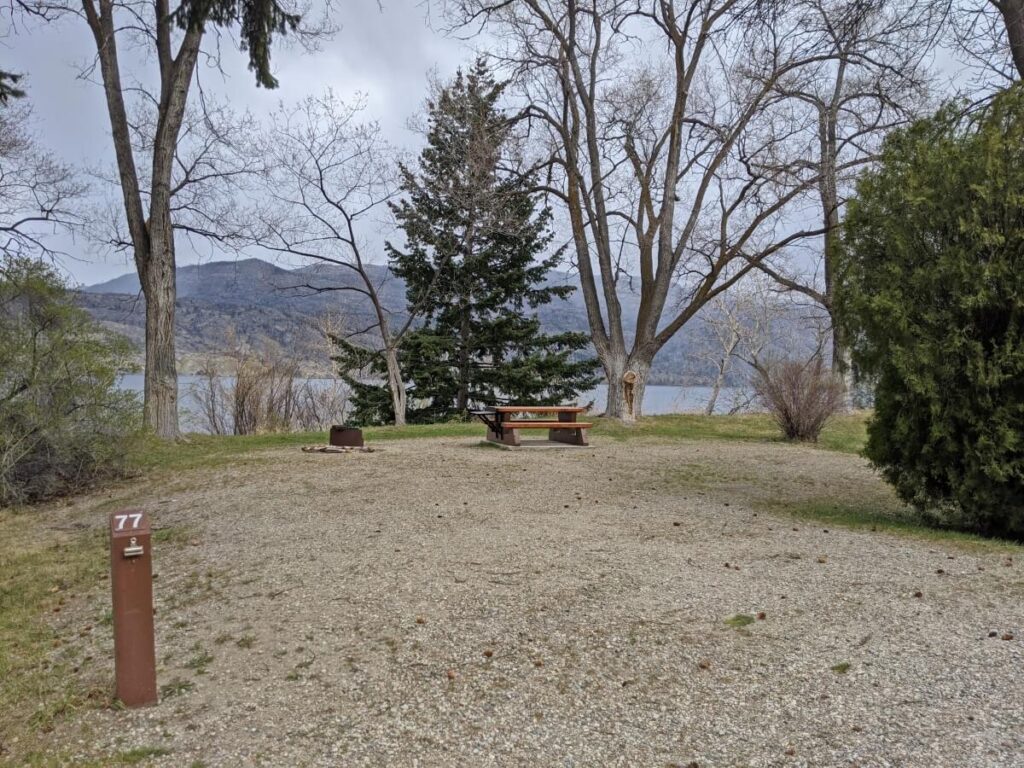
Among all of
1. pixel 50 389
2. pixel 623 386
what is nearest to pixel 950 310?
pixel 50 389

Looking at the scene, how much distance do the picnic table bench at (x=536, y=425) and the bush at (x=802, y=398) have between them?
4.28 meters

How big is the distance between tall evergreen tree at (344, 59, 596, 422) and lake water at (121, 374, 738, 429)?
5.33ft

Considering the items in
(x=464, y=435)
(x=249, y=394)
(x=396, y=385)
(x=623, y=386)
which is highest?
(x=396, y=385)

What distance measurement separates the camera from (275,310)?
103 ft

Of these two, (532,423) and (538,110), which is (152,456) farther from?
(538,110)

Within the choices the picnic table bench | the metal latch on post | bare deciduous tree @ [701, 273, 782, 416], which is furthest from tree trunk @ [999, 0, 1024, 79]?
bare deciduous tree @ [701, 273, 782, 416]

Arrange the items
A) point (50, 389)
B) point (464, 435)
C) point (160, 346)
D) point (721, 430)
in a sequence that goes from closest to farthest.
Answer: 1. point (50, 389)
2. point (160, 346)
3. point (464, 435)
4. point (721, 430)

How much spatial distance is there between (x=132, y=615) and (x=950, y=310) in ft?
19.4

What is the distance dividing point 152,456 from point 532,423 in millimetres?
5574

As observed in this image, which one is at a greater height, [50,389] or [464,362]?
[464,362]

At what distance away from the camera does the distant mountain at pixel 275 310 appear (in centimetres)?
1489

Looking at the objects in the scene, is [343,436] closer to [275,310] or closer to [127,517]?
[127,517]

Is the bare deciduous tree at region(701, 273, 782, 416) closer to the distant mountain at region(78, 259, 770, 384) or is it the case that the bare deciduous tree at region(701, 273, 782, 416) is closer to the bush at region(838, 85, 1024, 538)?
the distant mountain at region(78, 259, 770, 384)

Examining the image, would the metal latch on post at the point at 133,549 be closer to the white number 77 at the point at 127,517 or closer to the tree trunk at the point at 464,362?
the white number 77 at the point at 127,517
